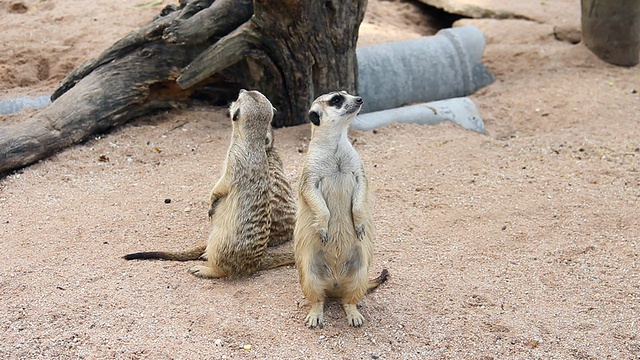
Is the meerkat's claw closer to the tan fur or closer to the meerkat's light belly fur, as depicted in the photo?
the meerkat's light belly fur

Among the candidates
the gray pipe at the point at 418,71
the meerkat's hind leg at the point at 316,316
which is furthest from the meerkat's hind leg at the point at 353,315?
the gray pipe at the point at 418,71

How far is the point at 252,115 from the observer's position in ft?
12.0

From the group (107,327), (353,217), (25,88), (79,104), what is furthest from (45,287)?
(25,88)

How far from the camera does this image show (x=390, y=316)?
3182 mm

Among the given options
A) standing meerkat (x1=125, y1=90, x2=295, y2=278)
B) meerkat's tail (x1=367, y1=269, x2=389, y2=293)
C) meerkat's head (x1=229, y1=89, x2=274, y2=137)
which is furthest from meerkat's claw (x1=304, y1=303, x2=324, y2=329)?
meerkat's head (x1=229, y1=89, x2=274, y2=137)

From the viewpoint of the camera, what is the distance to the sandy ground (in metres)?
2.99

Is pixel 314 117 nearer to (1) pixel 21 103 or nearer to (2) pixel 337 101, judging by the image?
(2) pixel 337 101

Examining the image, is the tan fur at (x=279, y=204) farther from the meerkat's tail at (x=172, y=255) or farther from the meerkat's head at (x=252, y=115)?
the meerkat's tail at (x=172, y=255)

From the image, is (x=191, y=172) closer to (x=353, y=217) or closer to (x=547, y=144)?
(x=353, y=217)

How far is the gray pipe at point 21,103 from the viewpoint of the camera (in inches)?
227

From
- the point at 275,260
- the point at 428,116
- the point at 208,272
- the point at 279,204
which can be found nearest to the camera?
the point at 208,272

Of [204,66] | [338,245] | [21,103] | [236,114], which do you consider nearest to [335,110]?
[338,245]

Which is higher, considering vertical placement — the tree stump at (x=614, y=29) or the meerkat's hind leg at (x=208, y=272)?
the meerkat's hind leg at (x=208, y=272)

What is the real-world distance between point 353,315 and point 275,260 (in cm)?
69
